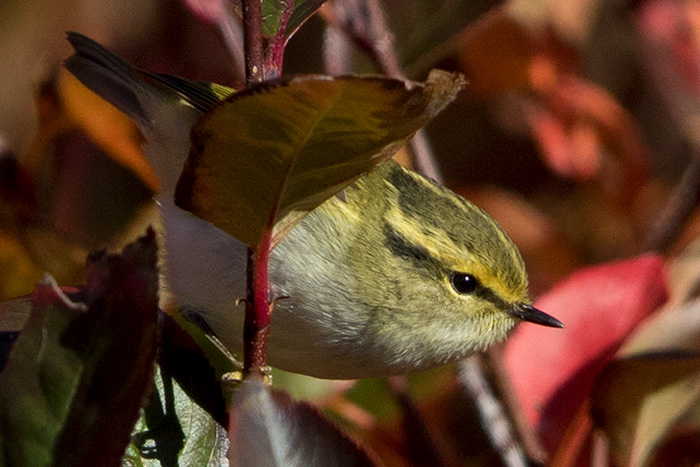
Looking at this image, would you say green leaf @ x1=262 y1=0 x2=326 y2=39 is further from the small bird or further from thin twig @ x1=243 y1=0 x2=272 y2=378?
the small bird

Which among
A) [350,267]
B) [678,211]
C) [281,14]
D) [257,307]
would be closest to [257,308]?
[257,307]

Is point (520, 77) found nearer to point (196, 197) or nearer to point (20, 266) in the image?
point (20, 266)

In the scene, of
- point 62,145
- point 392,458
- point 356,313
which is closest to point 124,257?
point 356,313

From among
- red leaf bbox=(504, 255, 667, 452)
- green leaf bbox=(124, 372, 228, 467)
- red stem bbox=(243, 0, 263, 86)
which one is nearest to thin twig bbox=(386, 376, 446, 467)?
red leaf bbox=(504, 255, 667, 452)

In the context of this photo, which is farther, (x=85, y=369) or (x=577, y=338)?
(x=577, y=338)

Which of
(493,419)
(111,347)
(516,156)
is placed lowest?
(493,419)

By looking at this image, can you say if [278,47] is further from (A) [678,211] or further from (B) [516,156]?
(B) [516,156]
